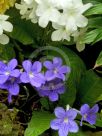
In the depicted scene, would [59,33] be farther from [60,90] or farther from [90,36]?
[60,90]

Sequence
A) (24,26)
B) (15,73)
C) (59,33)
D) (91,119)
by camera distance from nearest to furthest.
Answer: (15,73)
(91,119)
(59,33)
(24,26)

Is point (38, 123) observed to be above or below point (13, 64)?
below

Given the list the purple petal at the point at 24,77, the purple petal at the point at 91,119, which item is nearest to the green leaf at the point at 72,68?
the purple petal at the point at 91,119

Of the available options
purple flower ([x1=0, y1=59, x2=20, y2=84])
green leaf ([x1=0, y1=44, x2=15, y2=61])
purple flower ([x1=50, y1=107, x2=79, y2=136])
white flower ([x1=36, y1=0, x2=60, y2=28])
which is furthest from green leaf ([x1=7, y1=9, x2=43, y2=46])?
purple flower ([x1=50, y1=107, x2=79, y2=136])

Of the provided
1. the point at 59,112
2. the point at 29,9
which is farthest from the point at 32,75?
the point at 29,9

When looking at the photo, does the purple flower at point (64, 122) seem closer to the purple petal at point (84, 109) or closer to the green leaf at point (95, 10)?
the purple petal at point (84, 109)

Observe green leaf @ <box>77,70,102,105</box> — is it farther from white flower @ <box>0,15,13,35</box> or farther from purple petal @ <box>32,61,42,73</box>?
white flower @ <box>0,15,13,35</box>
